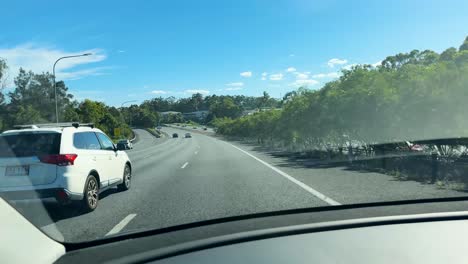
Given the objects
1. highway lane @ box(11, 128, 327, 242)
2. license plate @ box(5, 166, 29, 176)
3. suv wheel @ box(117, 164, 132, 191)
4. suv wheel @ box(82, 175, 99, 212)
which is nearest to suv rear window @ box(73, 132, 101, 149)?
suv wheel @ box(82, 175, 99, 212)

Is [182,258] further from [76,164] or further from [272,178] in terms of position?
[272,178]

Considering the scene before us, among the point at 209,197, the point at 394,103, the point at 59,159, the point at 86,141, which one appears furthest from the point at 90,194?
the point at 394,103

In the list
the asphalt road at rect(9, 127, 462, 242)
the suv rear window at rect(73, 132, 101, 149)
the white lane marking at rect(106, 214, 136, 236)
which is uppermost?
the suv rear window at rect(73, 132, 101, 149)

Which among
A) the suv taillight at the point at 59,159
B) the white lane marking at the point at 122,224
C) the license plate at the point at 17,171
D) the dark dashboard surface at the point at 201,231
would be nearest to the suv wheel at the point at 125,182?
the suv taillight at the point at 59,159

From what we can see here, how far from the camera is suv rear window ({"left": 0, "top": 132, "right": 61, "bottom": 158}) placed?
280 inches

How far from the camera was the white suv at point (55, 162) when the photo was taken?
23.2ft

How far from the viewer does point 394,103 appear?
61.8 feet

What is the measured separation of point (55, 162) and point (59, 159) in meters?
0.12

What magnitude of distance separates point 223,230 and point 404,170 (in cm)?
1416

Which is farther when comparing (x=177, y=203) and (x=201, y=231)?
(x=177, y=203)

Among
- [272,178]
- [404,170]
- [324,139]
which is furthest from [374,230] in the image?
[324,139]

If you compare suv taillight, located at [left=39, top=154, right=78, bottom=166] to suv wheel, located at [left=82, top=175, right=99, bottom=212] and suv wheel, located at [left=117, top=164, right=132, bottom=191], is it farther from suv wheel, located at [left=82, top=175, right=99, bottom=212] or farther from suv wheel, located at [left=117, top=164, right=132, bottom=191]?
suv wheel, located at [left=117, top=164, right=132, bottom=191]

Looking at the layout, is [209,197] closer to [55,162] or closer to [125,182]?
[125,182]

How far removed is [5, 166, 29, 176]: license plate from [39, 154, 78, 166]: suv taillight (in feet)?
1.40
